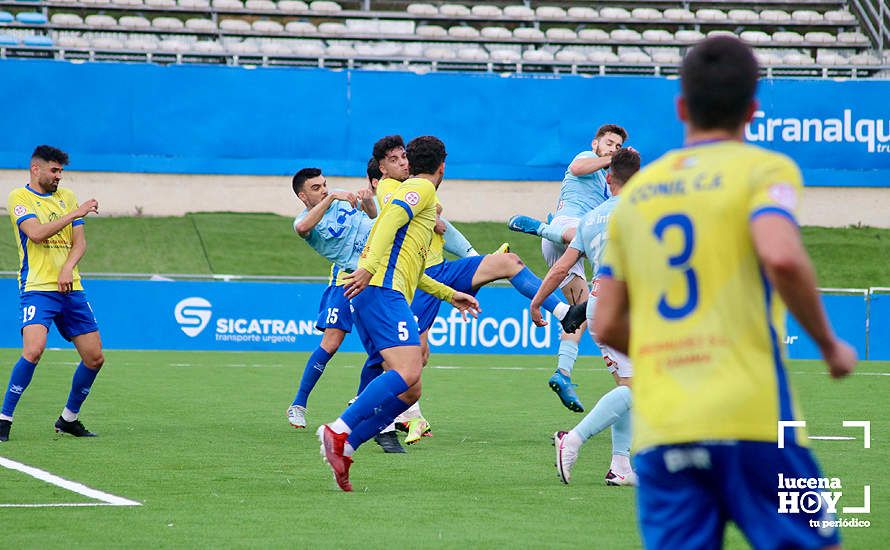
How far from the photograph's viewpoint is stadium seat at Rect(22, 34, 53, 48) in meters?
31.0

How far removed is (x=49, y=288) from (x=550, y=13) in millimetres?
26752

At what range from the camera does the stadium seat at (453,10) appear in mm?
34750

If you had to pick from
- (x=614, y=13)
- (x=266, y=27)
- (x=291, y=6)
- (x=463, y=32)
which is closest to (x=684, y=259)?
(x=266, y=27)

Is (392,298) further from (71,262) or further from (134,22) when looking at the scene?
(134,22)

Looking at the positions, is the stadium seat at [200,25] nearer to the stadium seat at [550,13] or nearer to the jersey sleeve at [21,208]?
the stadium seat at [550,13]

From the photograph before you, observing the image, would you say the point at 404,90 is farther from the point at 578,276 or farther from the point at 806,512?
the point at 806,512

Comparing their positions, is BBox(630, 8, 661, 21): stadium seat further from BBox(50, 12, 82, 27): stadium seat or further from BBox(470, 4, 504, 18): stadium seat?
BBox(50, 12, 82, 27): stadium seat

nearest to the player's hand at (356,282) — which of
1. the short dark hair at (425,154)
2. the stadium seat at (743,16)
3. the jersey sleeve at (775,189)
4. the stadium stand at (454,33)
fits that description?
the short dark hair at (425,154)

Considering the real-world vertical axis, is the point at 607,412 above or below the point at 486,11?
below

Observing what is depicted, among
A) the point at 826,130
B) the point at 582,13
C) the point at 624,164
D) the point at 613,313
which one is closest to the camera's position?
the point at 613,313

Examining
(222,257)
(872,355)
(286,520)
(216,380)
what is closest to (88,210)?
(286,520)

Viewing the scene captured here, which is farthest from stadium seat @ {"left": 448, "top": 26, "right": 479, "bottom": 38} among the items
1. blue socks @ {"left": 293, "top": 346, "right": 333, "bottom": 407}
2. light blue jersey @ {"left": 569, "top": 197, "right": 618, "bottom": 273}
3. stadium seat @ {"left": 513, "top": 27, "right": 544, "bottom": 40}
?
light blue jersey @ {"left": 569, "top": 197, "right": 618, "bottom": 273}

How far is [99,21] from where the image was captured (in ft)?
108

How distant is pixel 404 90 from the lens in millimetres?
30109
